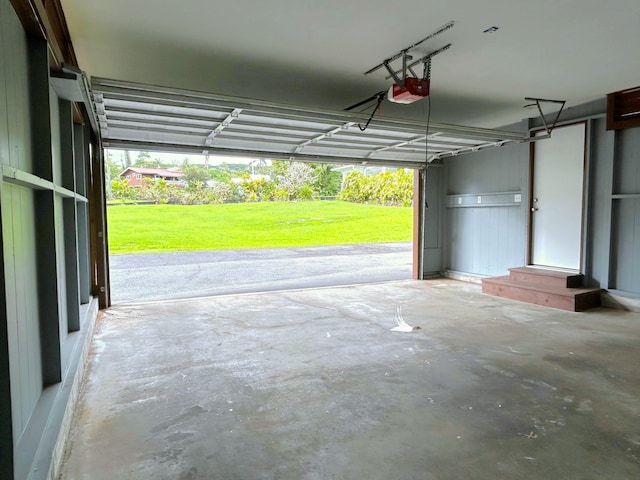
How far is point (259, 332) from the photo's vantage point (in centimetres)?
460

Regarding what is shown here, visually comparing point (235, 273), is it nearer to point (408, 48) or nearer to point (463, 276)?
point (463, 276)

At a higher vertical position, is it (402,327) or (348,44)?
(348,44)

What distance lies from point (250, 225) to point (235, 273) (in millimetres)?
11933

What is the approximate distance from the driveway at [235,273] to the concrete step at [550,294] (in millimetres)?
2537

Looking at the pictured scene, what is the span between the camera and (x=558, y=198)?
6508 millimetres

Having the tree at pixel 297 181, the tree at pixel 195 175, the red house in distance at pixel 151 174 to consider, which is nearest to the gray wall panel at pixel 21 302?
the red house in distance at pixel 151 174

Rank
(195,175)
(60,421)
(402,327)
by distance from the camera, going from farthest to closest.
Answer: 1. (195,175)
2. (402,327)
3. (60,421)

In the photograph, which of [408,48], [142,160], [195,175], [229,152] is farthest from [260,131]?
[142,160]

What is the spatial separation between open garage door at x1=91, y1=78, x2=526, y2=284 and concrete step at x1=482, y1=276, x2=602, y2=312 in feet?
7.79

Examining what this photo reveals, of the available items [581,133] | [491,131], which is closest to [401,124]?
[491,131]

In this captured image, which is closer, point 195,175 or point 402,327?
point 402,327

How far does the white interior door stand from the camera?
6223 mm

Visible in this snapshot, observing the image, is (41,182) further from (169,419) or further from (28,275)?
(169,419)

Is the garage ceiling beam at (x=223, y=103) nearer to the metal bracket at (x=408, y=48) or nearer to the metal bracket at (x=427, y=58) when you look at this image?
the metal bracket at (x=408, y=48)
